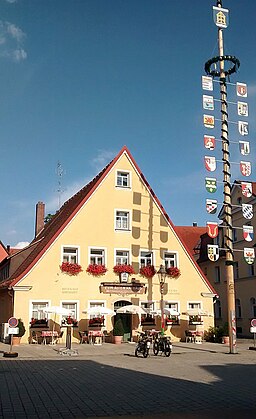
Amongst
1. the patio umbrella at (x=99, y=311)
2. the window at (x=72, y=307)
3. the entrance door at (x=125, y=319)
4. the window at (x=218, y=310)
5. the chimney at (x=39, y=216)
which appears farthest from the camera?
the window at (x=218, y=310)

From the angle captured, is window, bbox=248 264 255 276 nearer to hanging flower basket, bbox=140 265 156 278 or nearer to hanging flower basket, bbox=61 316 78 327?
hanging flower basket, bbox=140 265 156 278

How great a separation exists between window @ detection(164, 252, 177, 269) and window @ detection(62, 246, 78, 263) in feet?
20.9

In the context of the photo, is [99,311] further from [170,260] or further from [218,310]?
[218,310]

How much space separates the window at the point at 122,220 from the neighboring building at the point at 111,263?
0.22ft

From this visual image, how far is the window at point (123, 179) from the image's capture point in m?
33.2

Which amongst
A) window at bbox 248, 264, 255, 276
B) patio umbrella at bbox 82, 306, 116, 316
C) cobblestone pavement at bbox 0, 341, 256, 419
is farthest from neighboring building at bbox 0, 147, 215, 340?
window at bbox 248, 264, 255, 276

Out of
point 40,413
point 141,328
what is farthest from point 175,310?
point 40,413

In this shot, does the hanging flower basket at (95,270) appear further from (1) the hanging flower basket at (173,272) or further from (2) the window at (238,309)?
(2) the window at (238,309)

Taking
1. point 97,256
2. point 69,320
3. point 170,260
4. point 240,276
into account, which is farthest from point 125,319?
point 240,276

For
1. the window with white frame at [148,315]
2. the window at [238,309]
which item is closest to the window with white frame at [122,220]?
the window with white frame at [148,315]

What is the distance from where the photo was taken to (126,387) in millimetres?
12438

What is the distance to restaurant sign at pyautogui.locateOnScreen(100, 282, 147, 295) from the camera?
30.7 m

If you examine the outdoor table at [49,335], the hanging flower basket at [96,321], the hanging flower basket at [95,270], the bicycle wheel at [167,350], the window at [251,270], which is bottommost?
the bicycle wheel at [167,350]

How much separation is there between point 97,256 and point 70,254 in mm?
1832
